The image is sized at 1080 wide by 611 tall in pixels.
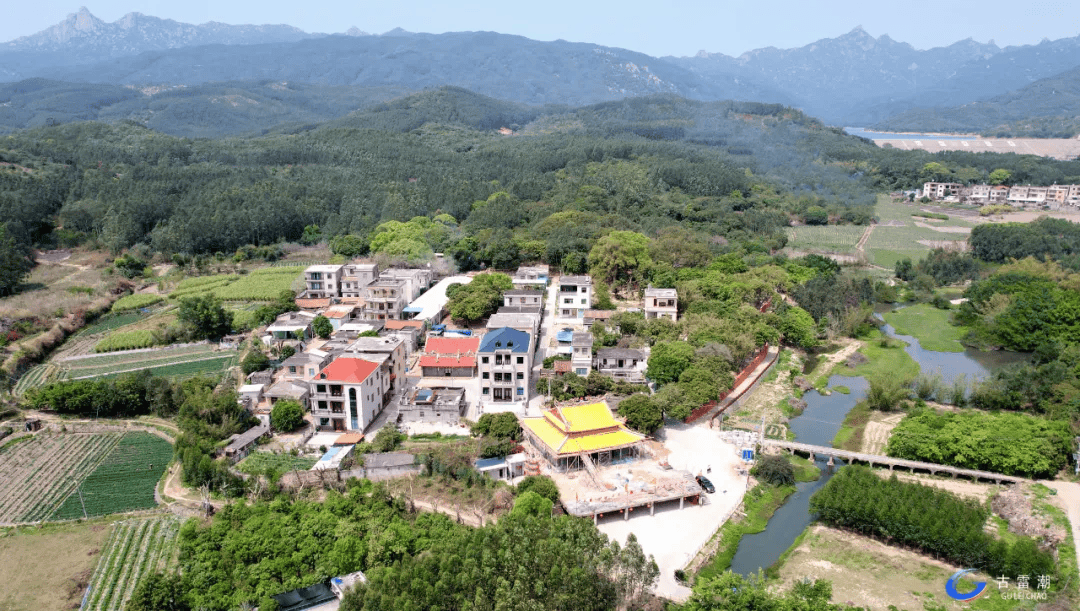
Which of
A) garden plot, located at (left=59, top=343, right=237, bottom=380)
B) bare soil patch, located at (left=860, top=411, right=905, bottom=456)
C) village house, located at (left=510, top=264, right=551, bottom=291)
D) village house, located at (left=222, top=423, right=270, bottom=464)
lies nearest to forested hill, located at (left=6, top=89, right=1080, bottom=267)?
village house, located at (left=510, top=264, right=551, bottom=291)

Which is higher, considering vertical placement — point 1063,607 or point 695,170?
point 695,170

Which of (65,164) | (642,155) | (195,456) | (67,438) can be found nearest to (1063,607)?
(195,456)

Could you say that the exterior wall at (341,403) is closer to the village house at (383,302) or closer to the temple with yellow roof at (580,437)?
the temple with yellow roof at (580,437)

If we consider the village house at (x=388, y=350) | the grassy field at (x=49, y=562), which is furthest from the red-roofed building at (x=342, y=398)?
the grassy field at (x=49, y=562)

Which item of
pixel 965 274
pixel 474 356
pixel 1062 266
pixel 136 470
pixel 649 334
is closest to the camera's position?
pixel 136 470

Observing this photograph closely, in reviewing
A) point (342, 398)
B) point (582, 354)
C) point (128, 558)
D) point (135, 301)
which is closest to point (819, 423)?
point (582, 354)

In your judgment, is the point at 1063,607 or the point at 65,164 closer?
the point at 1063,607

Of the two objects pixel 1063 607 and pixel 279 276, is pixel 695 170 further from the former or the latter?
pixel 1063 607

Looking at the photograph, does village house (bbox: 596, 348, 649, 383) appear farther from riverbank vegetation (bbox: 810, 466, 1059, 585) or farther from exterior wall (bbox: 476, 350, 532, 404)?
riverbank vegetation (bbox: 810, 466, 1059, 585)

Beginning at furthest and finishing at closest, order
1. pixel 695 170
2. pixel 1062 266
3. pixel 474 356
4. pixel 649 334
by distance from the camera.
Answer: pixel 695 170 → pixel 1062 266 → pixel 649 334 → pixel 474 356
